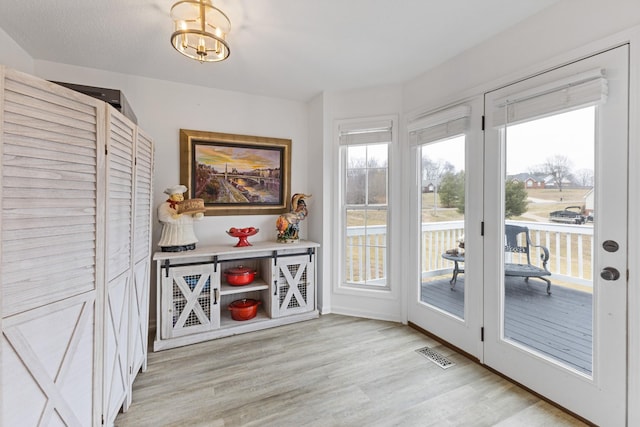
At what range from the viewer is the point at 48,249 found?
1120mm

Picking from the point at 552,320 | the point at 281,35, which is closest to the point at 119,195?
the point at 281,35

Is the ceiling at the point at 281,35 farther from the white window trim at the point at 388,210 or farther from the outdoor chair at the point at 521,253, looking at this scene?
the outdoor chair at the point at 521,253

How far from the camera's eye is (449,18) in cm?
192

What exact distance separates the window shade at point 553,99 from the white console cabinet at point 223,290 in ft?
7.06

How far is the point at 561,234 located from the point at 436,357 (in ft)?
4.51

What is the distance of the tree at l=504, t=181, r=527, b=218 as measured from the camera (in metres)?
2.02

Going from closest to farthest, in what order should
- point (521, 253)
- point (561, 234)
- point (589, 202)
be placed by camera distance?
1. point (589, 202)
2. point (561, 234)
3. point (521, 253)

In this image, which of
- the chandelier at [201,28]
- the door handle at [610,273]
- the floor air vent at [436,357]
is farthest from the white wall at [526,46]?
the floor air vent at [436,357]

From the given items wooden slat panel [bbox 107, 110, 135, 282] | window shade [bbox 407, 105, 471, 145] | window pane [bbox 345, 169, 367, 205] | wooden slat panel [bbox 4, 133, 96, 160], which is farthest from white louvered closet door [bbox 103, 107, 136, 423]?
window shade [bbox 407, 105, 471, 145]

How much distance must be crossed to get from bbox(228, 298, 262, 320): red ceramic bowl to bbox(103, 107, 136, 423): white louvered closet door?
3.83 ft

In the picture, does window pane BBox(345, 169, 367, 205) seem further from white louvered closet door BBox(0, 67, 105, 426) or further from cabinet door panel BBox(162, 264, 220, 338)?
white louvered closet door BBox(0, 67, 105, 426)

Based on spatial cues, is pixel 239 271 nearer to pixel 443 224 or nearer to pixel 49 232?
pixel 49 232

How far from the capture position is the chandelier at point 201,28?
1.64 meters

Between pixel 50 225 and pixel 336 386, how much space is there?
1.94 metres
